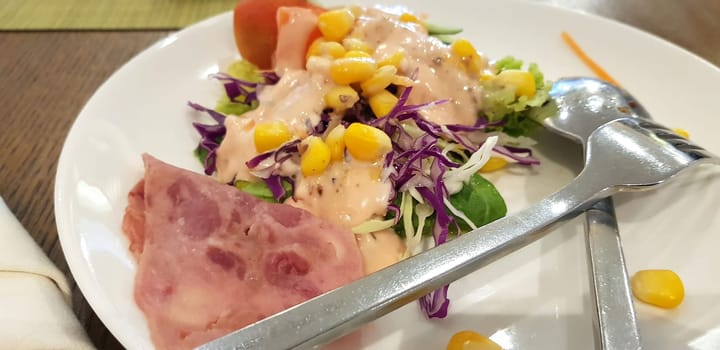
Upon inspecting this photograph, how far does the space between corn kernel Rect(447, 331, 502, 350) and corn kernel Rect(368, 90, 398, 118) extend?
0.80 meters

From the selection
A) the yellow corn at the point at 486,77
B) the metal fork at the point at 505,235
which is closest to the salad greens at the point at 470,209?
the metal fork at the point at 505,235

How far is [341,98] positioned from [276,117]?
0.74ft

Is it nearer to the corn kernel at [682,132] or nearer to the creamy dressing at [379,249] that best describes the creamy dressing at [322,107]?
the creamy dressing at [379,249]

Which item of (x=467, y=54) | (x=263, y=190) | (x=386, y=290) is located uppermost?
(x=467, y=54)

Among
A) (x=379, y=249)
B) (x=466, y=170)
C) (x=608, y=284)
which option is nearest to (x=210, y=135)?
(x=379, y=249)

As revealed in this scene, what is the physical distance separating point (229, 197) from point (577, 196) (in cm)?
94

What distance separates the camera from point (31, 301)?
1255mm

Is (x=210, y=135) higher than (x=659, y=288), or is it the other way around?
(x=659, y=288)

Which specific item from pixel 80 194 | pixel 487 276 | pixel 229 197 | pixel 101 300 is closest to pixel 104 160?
pixel 80 194

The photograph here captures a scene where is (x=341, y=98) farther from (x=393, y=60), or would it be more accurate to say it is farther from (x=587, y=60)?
(x=587, y=60)

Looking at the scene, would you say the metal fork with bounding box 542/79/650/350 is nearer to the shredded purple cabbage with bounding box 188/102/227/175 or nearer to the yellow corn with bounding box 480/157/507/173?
the yellow corn with bounding box 480/157/507/173

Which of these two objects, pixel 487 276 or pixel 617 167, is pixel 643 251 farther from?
pixel 487 276

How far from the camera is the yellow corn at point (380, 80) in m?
1.82

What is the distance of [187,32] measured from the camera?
2301 mm
